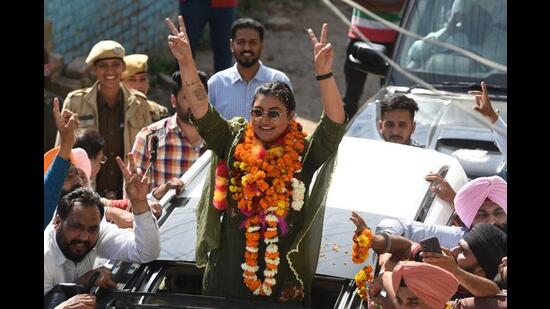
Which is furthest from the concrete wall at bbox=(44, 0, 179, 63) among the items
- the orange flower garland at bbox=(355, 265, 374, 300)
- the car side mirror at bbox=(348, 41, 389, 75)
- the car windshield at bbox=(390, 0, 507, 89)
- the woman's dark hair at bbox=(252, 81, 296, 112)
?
the orange flower garland at bbox=(355, 265, 374, 300)

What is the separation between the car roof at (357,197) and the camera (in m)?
5.55

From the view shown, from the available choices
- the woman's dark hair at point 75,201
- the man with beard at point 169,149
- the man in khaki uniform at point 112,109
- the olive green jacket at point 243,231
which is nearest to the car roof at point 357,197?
the olive green jacket at point 243,231

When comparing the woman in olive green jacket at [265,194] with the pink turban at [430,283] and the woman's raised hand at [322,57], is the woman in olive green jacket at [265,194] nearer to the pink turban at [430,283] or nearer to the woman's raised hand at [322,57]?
the woman's raised hand at [322,57]

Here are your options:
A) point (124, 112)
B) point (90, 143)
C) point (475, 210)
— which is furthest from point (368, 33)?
point (475, 210)

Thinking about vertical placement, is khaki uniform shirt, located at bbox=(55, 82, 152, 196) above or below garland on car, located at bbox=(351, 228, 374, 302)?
above

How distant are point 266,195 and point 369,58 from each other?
3635 mm

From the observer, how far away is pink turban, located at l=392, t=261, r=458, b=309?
4621 mm

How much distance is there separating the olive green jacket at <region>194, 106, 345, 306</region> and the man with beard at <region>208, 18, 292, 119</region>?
9.35ft

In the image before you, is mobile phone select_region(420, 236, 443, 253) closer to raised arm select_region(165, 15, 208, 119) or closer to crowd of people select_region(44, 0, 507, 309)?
crowd of people select_region(44, 0, 507, 309)

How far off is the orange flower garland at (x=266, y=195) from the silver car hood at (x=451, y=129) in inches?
95.9

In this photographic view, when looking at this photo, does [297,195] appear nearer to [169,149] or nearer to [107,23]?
[169,149]

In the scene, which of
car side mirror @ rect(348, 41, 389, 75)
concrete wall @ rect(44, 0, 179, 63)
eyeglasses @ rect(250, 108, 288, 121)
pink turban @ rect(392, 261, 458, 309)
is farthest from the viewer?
concrete wall @ rect(44, 0, 179, 63)

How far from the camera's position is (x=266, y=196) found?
518cm
